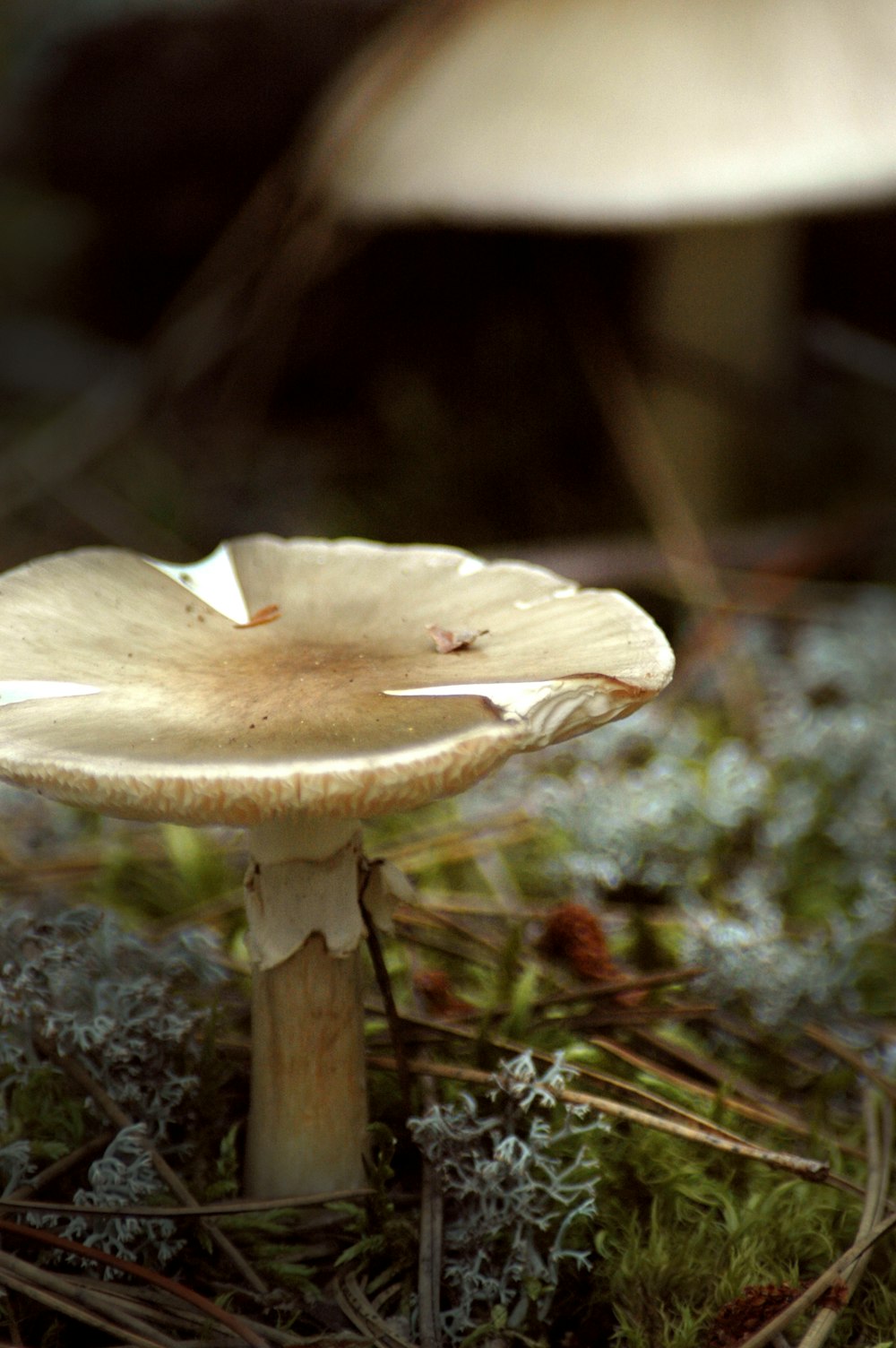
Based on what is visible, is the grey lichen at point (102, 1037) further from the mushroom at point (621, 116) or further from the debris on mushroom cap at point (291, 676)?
the mushroom at point (621, 116)

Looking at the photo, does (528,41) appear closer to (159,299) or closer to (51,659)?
(159,299)

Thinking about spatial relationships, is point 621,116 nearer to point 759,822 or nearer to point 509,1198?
point 759,822

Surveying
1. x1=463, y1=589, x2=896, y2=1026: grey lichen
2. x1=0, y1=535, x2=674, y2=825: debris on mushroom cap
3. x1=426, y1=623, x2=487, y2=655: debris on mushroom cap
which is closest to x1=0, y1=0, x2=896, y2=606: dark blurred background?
x1=463, y1=589, x2=896, y2=1026: grey lichen

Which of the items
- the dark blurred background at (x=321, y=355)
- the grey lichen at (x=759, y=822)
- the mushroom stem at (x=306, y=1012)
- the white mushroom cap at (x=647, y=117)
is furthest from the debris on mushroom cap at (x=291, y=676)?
the dark blurred background at (x=321, y=355)

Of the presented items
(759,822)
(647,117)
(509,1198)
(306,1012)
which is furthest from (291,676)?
(647,117)

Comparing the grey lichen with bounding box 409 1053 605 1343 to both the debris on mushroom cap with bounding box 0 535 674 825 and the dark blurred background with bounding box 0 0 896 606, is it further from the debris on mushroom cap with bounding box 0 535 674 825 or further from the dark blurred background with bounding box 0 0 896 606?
the dark blurred background with bounding box 0 0 896 606

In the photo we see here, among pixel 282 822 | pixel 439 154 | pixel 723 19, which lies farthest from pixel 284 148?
pixel 282 822

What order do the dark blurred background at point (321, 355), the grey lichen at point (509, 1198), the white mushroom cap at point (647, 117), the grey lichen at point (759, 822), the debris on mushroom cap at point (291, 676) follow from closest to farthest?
the debris on mushroom cap at point (291, 676), the grey lichen at point (509, 1198), the grey lichen at point (759, 822), the white mushroom cap at point (647, 117), the dark blurred background at point (321, 355)
